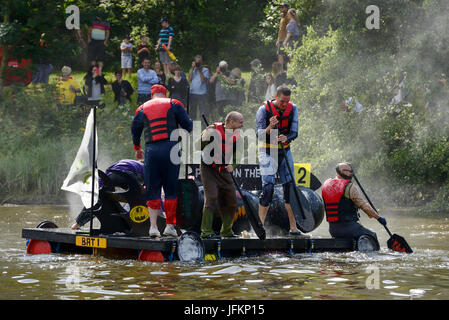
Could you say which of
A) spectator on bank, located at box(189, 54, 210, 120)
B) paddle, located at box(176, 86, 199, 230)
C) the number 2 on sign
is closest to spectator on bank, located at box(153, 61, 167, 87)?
spectator on bank, located at box(189, 54, 210, 120)

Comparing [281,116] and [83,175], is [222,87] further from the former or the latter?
[83,175]

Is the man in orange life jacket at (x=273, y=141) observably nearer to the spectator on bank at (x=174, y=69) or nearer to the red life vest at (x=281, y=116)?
the red life vest at (x=281, y=116)

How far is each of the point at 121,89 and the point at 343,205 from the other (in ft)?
46.3

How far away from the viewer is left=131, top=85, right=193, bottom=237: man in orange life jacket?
11.1 m

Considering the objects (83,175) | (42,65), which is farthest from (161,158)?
(42,65)

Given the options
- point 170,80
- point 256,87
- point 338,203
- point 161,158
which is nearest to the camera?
point 161,158

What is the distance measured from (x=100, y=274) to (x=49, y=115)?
51.5 feet

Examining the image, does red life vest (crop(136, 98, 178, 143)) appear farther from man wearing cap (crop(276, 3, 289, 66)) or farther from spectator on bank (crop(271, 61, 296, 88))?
man wearing cap (crop(276, 3, 289, 66))

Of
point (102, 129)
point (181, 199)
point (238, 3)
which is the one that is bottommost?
point (181, 199)

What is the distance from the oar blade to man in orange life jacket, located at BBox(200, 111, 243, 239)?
7.81ft

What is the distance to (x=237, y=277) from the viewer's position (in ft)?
31.8

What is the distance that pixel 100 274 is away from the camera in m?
9.91
